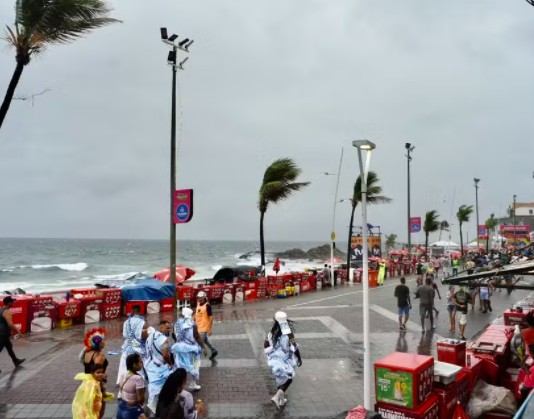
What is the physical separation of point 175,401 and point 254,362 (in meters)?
6.14

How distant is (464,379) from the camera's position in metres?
6.09

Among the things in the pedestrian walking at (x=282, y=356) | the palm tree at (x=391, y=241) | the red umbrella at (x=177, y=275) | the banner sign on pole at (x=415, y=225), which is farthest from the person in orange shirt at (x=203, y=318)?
the palm tree at (x=391, y=241)

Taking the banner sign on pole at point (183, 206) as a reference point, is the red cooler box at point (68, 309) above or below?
below

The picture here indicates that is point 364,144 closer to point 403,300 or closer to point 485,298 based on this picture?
point 403,300

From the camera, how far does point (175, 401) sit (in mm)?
4332

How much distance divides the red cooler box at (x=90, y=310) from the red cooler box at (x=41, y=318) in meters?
1.07

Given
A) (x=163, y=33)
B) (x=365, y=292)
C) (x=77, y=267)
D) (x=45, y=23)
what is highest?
(x=163, y=33)

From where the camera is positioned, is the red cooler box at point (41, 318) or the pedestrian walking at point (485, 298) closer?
the red cooler box at point (41, 318)

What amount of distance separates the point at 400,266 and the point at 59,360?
32551 mm

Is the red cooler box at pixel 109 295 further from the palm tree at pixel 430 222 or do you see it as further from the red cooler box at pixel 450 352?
the palm tree at pixel 430 222

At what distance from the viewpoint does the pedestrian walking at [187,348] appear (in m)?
8.04

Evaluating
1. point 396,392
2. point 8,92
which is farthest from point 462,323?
point 8,92

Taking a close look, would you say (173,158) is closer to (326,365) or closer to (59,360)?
(59,360)

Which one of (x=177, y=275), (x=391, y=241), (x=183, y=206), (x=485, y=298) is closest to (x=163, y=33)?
(x=183, y=206)
